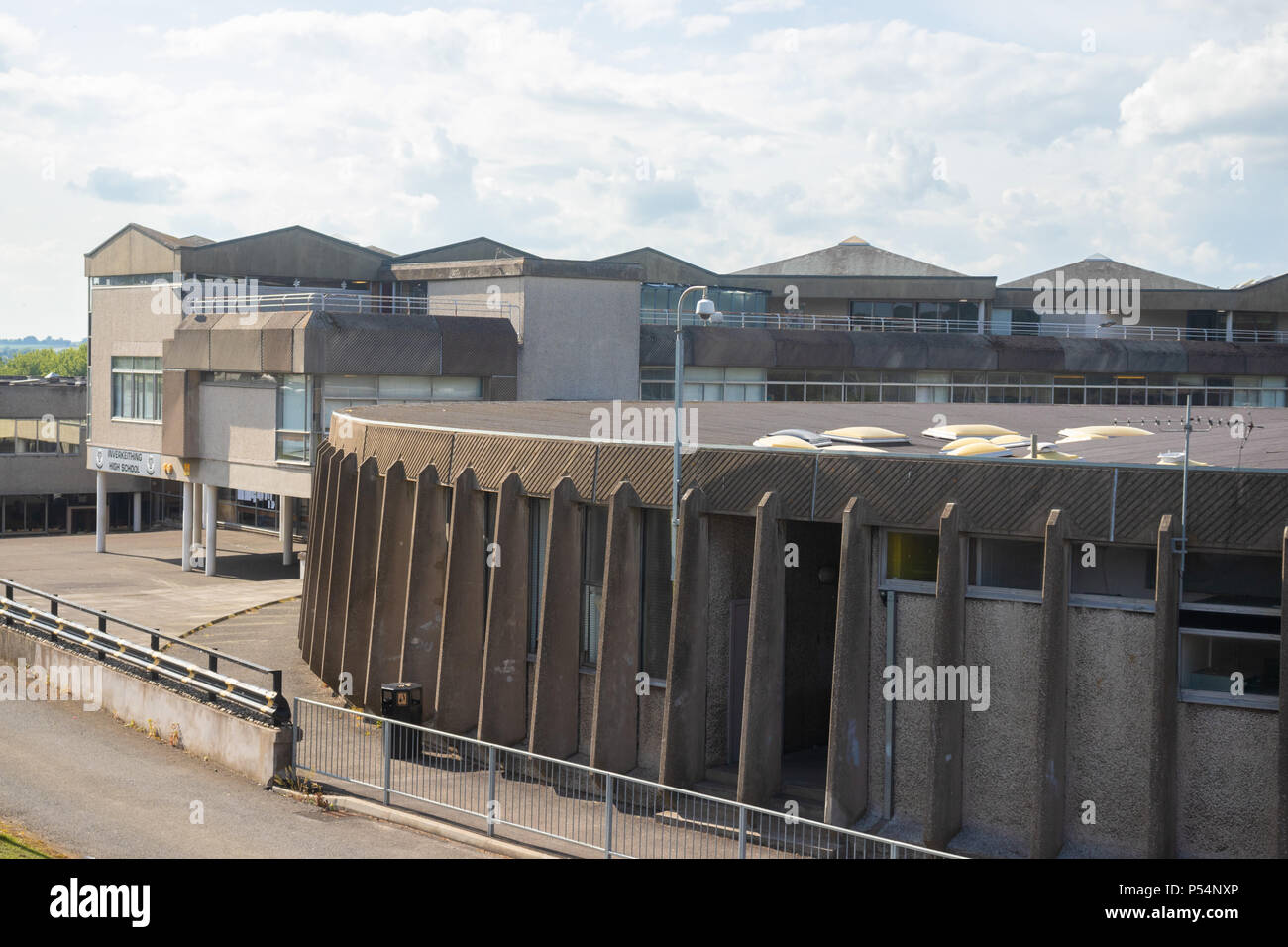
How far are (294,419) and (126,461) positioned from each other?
13132 mm

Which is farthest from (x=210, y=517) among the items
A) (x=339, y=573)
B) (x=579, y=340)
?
(x=339, y=573)

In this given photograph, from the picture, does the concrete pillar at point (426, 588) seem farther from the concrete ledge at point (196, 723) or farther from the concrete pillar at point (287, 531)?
the concrete pillar at point (287, 531)

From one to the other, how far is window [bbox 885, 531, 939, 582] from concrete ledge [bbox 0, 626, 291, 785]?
9559 millimetres

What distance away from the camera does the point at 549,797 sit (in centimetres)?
2066

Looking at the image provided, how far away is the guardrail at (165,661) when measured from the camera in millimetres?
22219

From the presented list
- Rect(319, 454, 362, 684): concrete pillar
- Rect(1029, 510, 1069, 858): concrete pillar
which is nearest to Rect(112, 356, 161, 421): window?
Rect(319, 454, 362, 684): concrete pillar

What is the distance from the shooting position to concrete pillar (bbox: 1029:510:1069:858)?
704 inches

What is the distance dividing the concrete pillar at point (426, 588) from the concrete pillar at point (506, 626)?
7.93ft

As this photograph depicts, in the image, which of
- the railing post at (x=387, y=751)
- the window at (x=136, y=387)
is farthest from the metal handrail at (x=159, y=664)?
the window at (x=136, y=387)

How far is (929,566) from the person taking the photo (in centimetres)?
1964

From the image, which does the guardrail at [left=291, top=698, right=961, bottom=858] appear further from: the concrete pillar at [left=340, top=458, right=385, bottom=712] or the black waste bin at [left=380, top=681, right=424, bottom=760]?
the concrete pillar at [left=340, top=458, right=385, bottom=712]
